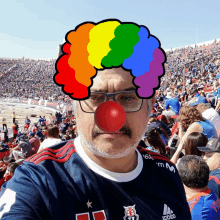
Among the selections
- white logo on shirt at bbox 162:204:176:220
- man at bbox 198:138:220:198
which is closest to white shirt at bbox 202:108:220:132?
man at bbox 198:138:220:198

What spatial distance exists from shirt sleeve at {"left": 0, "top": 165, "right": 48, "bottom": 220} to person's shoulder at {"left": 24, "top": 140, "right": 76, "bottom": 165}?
12 cm

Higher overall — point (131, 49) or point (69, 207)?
point (131, 49)

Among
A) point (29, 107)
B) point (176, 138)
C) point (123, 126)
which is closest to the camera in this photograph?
point (123, 126)

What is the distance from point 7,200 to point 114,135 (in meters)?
0.53

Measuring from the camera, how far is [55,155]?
1.19 metres

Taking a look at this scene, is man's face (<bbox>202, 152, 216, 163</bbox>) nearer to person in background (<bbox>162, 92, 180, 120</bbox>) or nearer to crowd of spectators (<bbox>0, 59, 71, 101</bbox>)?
person in background (<bbox>162, 92, 180, 120</bbox>)

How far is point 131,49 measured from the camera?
1133mm

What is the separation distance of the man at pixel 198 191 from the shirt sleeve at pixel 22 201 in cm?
128

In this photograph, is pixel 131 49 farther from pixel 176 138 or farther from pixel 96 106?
pixel 176 138

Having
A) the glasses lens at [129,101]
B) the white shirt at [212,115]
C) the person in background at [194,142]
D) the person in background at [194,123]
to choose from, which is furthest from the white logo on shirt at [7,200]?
the white shirt at [212,115]

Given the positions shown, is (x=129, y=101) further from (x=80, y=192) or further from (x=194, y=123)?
(x=194, y=123)

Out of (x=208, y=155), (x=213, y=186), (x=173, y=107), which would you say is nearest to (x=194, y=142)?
(x=208, y=155)

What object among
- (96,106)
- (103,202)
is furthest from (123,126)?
(103,202)

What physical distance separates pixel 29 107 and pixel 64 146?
3205 cm
